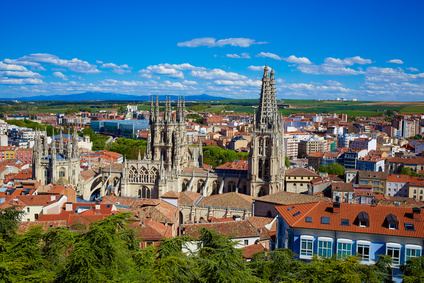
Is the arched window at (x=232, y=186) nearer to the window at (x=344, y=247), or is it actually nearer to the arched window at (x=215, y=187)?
the arched window at (x=215, y=187)

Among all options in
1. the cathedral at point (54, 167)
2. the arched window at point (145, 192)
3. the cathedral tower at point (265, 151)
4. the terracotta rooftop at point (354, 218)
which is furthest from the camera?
the arched window at point (145, 192)

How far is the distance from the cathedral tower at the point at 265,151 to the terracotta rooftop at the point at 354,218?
24255 millimetres

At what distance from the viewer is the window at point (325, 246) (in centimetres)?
3188

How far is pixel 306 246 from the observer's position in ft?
106

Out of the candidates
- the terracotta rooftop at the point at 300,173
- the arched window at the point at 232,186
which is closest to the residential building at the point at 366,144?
the terracotta rooftop at the point at 300,173

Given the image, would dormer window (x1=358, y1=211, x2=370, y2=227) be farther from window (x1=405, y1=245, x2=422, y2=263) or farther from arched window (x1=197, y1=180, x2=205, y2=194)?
arched window (x1=197, y1=180, x2=205, y2=194)

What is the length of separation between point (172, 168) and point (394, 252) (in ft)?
131

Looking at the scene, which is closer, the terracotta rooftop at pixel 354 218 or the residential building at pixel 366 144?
the terracotta rooftop at pixel 354 218

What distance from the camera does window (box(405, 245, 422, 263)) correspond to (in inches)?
1188

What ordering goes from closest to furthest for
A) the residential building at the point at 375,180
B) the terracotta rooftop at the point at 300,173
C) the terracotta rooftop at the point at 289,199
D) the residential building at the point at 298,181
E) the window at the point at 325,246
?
the window at the point at 325,246 < the terracotta rooftop at the point at 289,199 < the residential building at the point at 298,181 < the terracotta rooftop at the point at 300,173 < the residential building at the point at 375,180

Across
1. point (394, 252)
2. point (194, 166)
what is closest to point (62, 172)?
point (194, 166)

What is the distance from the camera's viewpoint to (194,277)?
2406 centimetres

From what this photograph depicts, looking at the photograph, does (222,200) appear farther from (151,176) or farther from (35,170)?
(35,170)

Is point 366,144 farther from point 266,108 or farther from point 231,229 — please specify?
point 231,229
